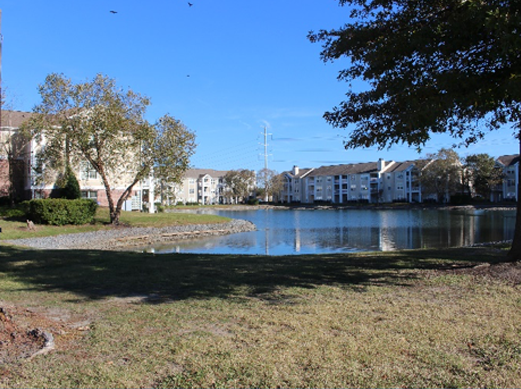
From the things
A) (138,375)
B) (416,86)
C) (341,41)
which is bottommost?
(138,375)

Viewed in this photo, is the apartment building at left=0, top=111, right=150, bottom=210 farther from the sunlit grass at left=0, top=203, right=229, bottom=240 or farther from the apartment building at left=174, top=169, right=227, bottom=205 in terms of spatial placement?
the apartment building at left=174, top=169, right=227, bottom=205

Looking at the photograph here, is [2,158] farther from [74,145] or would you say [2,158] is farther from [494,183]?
[494,183]

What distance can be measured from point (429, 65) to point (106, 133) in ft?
73.5

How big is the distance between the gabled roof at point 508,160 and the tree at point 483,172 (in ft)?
16.0

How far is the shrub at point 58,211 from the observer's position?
2755cm

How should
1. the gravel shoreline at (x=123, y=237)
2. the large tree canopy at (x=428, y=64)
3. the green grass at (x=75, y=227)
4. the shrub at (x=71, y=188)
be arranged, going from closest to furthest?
the large tree canopy at (x=428, y=64)
the gravel shoreline at (x=123, y=237)
the green grass at (x=75, y=227)
the shrub at (x=71, y=188)

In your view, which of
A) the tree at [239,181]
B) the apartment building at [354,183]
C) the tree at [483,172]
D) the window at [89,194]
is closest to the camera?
the window at [89,194]

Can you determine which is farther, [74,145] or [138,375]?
[74,145]

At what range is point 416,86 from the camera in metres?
8.16

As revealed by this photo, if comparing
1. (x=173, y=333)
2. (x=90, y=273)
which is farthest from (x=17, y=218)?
(x=173, y=333)

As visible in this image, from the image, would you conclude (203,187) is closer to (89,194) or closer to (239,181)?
(239,181)

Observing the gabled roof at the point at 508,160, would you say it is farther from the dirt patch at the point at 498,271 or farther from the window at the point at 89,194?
the dirt patch at the point at 498,271

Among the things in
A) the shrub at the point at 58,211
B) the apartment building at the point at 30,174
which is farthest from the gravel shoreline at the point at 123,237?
the apartment building at the point at 30,174

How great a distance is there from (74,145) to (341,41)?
22.8 m
